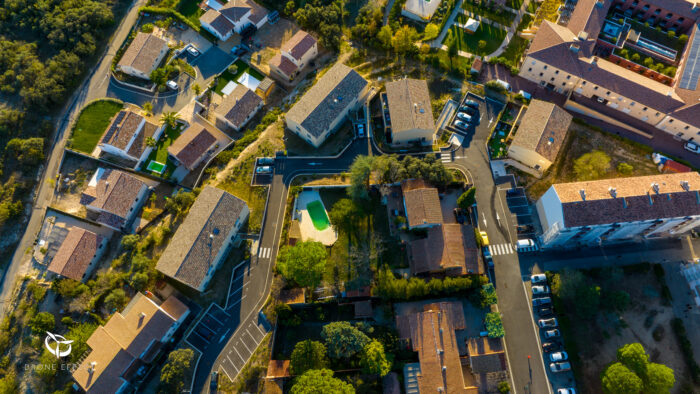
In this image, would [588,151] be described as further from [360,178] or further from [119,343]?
[119,343]

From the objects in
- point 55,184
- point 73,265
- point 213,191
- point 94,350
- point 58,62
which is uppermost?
point 58,62

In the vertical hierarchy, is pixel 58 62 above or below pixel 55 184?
above

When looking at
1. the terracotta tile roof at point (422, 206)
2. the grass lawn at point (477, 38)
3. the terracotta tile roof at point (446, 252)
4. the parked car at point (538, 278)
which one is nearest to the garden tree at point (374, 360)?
the terracotta tile roof at point (446, 252)

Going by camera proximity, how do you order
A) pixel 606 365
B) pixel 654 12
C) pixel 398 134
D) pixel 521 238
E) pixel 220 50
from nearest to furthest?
1. pixel 606 365
2. pixel 521 238
3. pixel 398 134
4. pixel 654 12
5. pixel 220 50

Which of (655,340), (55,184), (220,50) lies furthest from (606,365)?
(55,184)

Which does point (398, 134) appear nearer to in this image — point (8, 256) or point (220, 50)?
point (220, 50)

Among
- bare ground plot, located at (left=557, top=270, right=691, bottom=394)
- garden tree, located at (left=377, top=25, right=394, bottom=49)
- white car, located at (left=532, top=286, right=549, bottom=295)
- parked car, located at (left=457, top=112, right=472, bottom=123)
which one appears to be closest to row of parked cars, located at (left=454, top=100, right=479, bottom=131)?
parked car, located at (left=457, top=112, right=472, bottom=123)

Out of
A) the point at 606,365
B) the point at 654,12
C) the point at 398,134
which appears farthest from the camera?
the point at 654,12
